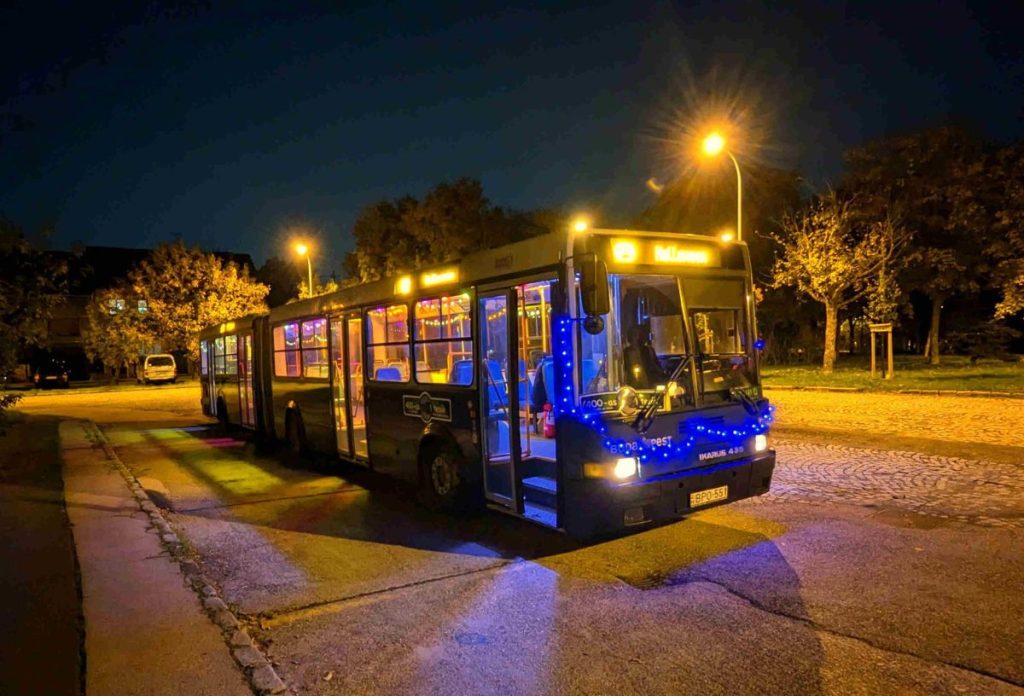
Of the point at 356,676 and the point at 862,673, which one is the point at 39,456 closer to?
the point at 356,676

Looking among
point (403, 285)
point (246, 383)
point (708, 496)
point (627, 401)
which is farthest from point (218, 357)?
point (708, 496)

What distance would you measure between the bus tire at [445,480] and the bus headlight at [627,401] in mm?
2393

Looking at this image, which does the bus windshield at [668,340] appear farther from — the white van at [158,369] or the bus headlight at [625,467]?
the white van at [158,369]

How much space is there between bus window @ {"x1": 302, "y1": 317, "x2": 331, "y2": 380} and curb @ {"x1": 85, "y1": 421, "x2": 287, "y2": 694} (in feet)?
11.6

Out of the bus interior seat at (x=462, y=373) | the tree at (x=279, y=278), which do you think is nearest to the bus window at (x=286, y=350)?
the bus interior seat at (x=462, y=373)

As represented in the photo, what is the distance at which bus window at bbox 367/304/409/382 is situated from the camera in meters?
9.40

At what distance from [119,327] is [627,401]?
49.5 meters

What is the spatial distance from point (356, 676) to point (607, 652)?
164 centimetres

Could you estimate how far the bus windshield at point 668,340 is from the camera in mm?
6496

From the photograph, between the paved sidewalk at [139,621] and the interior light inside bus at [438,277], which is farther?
the interior light inside bus at [438,277]

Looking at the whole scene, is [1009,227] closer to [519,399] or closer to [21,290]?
[519,399]

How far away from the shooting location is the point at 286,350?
1401cm

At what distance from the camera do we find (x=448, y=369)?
8.40 metres

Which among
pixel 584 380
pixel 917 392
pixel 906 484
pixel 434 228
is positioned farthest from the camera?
pixel 434 228
